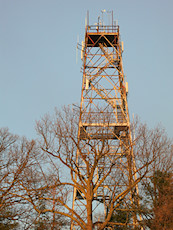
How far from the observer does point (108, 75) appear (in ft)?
61.1

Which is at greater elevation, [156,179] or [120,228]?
[156,179]

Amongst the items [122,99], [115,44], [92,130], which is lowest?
[92,130]

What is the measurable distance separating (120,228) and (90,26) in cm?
1356

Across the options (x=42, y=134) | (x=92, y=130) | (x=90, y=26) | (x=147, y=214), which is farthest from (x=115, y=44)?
(x=147, y=214)

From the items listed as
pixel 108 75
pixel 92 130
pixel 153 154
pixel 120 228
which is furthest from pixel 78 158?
pixel 108 75

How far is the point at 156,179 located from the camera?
14391 mm

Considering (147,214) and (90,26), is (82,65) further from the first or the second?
(147,214)

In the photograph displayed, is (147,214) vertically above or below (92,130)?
below

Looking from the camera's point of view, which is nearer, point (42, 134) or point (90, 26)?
point (42, 134)

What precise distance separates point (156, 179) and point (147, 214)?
69.9 inches

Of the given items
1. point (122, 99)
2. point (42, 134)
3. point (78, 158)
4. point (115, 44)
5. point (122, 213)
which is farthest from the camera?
point (115, 44)

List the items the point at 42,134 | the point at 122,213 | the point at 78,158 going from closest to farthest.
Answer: the point at 42,134 → the point at 78,158 → the point at 122,213

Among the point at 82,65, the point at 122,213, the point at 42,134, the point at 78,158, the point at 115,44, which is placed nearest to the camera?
the point at 42,134

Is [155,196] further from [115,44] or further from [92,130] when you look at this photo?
[115,44]
